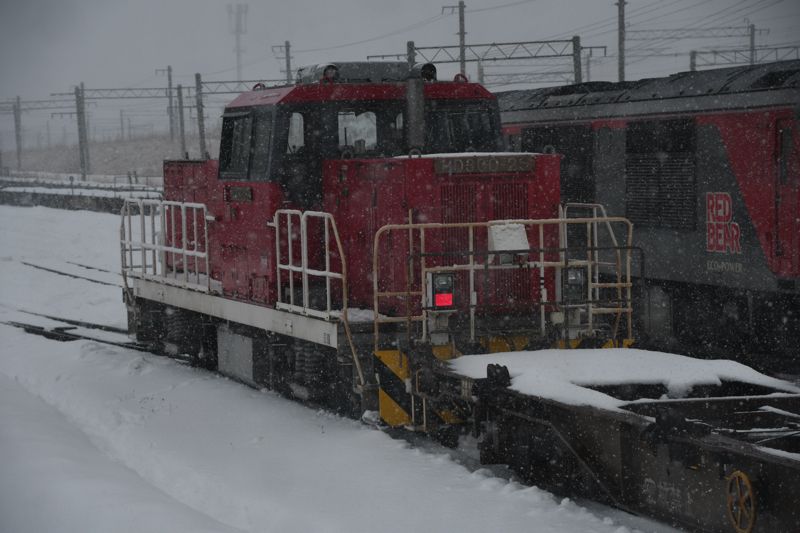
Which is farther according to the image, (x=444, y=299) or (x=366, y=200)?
(x=366, y=200)

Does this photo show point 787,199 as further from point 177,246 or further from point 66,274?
point 66,274

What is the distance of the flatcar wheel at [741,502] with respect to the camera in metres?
5.78

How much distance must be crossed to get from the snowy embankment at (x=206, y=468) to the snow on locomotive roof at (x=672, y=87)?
22.8 feet

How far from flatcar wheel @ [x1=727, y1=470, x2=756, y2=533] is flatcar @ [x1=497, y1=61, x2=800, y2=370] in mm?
5619

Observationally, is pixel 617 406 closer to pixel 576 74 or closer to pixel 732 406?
pixel 732 406

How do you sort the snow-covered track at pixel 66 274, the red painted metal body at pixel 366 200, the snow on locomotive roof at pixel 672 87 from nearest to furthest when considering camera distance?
the red painted metal body at pixel 366 200 → the snow on locomotive roof at pixel 672 87 → the snow-covered track at pixel 66 274

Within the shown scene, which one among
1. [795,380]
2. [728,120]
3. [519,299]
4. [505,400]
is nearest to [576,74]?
[728,120]

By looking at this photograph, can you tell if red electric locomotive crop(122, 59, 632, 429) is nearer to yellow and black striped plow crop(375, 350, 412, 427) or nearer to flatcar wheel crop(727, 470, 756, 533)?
yellow and black striped plow crop(375, 350, 412, 427)

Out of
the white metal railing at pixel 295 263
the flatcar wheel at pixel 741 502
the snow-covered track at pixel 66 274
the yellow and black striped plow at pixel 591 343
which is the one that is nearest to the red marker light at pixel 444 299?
the yellow and black striped plow at pixel 591 343

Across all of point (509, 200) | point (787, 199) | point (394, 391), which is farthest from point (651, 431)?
point (787, 199)

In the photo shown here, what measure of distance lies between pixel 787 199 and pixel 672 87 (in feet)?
9.54

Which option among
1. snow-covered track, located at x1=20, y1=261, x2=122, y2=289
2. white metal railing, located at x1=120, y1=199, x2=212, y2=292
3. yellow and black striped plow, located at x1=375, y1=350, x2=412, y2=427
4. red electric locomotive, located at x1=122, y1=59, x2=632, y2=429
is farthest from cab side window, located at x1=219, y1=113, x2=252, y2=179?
snow-covered track, located at x1=20, y1=261, x2=122, y2=289

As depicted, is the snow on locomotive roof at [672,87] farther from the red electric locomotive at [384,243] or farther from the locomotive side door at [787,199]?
the red electric locomotive at [384,243]

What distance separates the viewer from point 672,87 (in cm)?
1502
